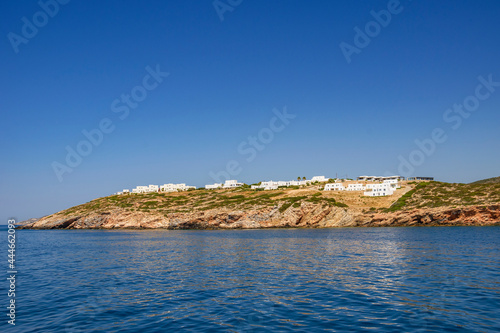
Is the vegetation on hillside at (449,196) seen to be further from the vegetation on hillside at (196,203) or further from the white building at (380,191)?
the vegetation on hillside at (196,203)

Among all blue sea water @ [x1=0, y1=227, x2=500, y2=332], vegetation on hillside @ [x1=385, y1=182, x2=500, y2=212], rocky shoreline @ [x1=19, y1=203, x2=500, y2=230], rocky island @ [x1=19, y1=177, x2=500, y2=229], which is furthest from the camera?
vegetation on hillside @ [x1=385, y1=182, x2=500, y2=212]

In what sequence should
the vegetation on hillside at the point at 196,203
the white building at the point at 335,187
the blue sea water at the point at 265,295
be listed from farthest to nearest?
the white building at the point at 335,187
the vegetation on hillside at the point at 196,203
the blue sea water at the point at 265,295

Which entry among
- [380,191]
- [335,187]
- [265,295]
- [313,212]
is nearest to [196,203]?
[313,212]

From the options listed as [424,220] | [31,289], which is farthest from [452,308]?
[424,220]

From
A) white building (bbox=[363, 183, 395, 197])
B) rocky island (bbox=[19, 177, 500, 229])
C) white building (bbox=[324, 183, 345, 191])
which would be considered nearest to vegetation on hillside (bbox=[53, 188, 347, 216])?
rocky island (bbox=[19, 177, 500, 229])

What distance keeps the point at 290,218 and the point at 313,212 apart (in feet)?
30.9

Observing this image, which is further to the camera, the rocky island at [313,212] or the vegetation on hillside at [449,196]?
the vegetation on hillside at [449,196]

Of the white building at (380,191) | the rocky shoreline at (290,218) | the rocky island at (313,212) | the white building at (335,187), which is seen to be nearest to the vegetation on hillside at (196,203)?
the rocky island at (313,212)

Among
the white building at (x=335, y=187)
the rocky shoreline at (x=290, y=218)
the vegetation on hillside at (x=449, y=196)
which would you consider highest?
the white building at (x=335, y=187)

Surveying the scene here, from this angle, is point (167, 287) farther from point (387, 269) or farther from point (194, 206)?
point (194, 206)

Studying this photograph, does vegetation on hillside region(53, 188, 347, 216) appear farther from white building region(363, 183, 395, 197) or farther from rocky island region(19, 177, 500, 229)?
white building region(363, 183, 395, 197)

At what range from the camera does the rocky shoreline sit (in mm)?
112375

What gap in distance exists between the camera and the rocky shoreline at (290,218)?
112 m

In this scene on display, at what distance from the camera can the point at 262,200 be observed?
156875 mm
